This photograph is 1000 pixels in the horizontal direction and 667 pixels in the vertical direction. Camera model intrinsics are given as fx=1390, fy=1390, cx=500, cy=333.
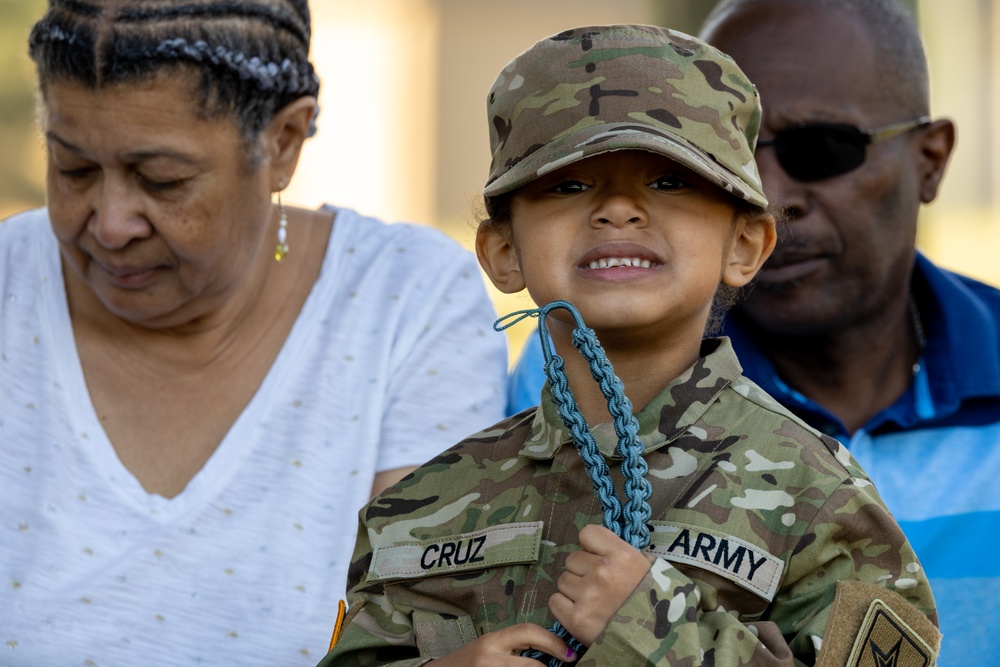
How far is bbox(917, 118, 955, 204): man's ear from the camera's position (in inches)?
132

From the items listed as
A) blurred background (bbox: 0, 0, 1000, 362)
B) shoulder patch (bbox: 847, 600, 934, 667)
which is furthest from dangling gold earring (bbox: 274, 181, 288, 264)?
blurred background (bbox: 0, 0, 1000, 362)

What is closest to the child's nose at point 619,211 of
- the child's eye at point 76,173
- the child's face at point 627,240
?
the child's face at point 627,240

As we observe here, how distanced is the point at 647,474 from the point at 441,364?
1273 millimetres

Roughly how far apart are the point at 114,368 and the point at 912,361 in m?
1.88

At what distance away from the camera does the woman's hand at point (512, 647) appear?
183 centimetres

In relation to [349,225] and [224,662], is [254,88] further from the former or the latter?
[224,662]

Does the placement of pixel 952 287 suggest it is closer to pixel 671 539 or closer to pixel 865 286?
pixel 865 286

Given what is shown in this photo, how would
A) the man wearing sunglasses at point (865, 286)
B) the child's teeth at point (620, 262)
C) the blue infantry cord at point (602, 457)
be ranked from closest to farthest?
1. the blue infantry cord at point (602, 457)
2. the child's teeth at point (620, 262)
3. the man wearing sunglasses at point (865, 286)

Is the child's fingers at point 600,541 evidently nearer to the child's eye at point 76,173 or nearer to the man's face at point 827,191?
the man's face at point 827,191

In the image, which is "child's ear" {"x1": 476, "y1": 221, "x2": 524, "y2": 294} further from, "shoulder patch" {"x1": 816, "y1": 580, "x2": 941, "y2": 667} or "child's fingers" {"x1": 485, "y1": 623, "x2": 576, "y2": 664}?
"shoulder patch" {"x1": 816, "y1": 580, "x2": 941, "y2": 667}

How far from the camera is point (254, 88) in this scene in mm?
3041

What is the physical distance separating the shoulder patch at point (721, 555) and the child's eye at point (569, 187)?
49 cm

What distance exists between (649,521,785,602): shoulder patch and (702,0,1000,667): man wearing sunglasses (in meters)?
1.19

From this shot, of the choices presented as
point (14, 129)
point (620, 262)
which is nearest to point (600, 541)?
point (620, 262)
